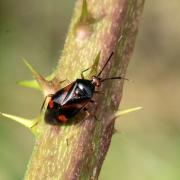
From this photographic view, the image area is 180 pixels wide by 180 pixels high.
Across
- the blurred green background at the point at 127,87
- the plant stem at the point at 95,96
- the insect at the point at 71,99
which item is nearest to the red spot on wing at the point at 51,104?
the insect at the point at 71,99

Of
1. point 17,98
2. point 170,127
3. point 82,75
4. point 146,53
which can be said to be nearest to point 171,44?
point 146,53

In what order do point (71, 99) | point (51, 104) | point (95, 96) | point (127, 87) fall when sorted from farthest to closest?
point (127, 87) < point (71, 99) < point (51, 104) < point (95, 96)

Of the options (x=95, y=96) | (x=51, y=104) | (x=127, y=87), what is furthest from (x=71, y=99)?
(x=127, y=87)

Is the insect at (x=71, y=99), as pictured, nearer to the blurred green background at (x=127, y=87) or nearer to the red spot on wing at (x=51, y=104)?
the red spot on wing at (x=51, y=104)

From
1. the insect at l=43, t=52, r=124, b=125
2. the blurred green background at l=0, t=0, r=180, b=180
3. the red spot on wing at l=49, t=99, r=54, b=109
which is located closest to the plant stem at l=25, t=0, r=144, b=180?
the insect at l=43, t=52, r=124, b=125

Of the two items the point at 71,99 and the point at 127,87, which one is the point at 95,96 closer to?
the point at 71,99

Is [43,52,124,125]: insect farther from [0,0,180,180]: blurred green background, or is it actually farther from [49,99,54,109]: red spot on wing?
[0,0,180,180]: blurred green background
